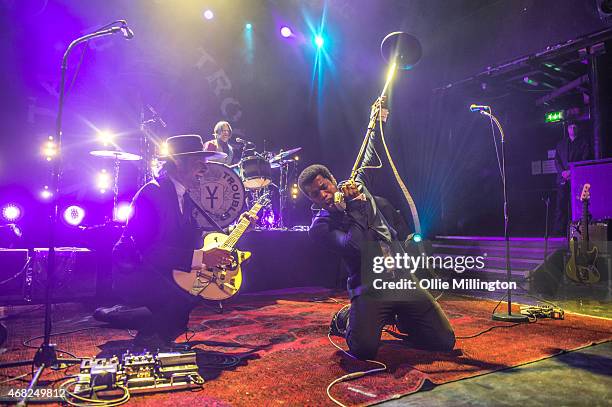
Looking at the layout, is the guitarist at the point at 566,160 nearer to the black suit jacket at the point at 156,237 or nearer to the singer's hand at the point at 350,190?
the singer's hand at the point at 350,190

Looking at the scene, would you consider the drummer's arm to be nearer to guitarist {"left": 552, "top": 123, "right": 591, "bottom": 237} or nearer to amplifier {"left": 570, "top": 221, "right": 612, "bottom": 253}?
amplifier {"left": 570, "top": 221, "right": 612, "bottom": 253}

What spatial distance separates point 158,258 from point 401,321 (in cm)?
236

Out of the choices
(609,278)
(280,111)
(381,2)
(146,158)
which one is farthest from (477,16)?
(146,158)

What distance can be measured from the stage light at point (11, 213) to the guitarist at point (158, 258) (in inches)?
211

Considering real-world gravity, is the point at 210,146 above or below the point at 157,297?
above

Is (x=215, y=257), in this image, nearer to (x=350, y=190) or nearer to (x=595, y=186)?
(x=350, y=190)

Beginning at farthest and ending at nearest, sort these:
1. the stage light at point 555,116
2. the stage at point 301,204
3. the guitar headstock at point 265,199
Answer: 1. the stage light at point 555,116
2. the guitar headstock at point 265,199
3. the stage at point 301,204

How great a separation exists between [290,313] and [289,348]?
67.3 inches

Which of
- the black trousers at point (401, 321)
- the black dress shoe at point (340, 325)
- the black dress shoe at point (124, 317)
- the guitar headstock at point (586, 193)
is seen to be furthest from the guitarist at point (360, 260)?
the guitar headstock at point (586, 193)

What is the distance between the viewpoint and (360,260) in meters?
3.56

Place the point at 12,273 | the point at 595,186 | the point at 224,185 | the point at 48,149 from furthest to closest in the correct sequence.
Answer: the point at 48,149 < the point at 595,186 < the point at 224,185 < the point at 12,273

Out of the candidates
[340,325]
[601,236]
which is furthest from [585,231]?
[340,325]

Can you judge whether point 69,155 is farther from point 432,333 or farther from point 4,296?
point 432,333

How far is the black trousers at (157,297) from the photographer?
3.51 metres
